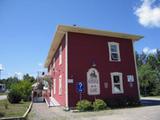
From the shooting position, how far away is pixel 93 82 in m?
18.5

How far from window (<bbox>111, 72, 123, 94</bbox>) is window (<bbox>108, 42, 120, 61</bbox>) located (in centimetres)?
158

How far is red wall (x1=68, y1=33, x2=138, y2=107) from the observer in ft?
58.6

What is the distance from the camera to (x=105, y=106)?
54.8 feet

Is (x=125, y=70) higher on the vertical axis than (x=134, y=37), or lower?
lower

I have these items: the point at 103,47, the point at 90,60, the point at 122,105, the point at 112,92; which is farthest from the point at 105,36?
the point at 122,105

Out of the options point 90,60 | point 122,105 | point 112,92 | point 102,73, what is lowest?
point 122,105

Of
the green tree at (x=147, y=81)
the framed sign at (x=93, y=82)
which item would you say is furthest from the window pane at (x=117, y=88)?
the green tree at (x=147, y=81)

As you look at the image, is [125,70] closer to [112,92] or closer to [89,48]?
[112,92]

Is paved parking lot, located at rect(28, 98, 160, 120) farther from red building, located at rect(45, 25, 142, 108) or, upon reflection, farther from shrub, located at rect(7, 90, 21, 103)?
shrub, located at rect(7, 90, 21, 103)

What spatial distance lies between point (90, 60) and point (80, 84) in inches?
125

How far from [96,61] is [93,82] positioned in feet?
6.55

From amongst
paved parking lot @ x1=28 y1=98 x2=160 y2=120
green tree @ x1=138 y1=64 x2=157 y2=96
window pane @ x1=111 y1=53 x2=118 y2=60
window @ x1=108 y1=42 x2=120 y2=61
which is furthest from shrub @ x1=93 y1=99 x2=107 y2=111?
green tree @ x1=138 y1=64 x2=157 y2=96

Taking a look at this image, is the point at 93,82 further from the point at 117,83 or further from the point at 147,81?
the point at 147,81

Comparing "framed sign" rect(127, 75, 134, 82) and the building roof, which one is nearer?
the building roof
